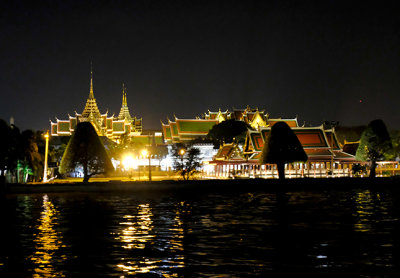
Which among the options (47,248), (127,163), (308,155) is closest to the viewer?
(47,248)

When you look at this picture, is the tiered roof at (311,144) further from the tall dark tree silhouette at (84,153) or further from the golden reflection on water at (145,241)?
the golden reflection on water at (145,241)

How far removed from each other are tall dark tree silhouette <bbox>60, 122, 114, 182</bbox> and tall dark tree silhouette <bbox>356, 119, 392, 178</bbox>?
27.2 metres

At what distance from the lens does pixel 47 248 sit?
54.1 feet

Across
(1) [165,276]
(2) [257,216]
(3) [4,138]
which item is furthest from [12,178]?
(1) [165,276]

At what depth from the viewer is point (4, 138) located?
167 feet

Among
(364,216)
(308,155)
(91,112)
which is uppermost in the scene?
(91,112)

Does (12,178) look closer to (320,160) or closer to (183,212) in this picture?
(320,160)

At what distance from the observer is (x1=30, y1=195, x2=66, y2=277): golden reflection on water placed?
13141 mm

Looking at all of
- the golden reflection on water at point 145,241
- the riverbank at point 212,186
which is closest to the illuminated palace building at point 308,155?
the riverbank at point 212,186

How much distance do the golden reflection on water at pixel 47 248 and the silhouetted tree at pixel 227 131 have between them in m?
69.3

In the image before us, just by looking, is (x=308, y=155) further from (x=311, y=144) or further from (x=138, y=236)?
(x=138, y=236)

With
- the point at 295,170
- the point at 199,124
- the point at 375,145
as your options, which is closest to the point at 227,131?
the point at 199,124

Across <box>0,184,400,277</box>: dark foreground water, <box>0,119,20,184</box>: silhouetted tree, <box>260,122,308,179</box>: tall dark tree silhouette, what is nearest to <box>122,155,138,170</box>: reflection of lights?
<box>0,119,20,184</box>: silhouetted tree

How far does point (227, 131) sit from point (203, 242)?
77.6 metres
